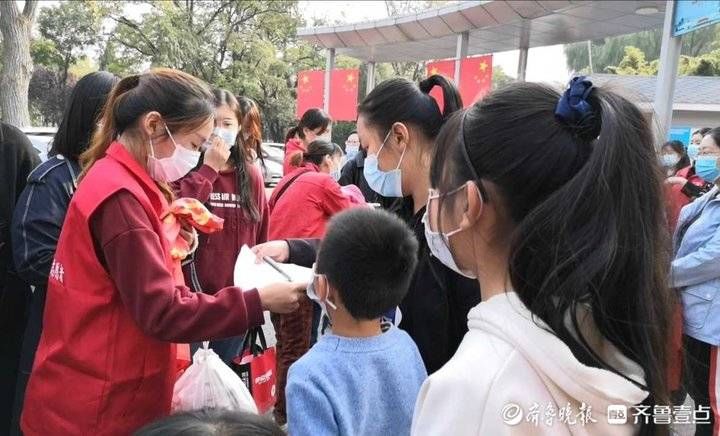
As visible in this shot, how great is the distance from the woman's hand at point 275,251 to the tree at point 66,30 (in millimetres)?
23969

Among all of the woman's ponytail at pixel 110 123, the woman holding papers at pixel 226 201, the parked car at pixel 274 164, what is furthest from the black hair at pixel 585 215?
the parked car at pixel 274 164

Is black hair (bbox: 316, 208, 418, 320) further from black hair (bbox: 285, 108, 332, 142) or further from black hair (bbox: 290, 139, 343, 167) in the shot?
black hair (bbox: 285, 108, 332, 142)

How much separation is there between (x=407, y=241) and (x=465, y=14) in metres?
7.36

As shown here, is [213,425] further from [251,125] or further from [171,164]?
[251,125]

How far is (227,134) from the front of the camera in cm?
293

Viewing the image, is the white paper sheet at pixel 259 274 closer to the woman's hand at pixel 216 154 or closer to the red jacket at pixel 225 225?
the red jacket at pixel 225 225

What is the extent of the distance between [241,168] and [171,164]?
1.16 m

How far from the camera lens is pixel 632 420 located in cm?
92

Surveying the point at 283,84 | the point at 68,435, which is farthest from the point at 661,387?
the point at 283,84

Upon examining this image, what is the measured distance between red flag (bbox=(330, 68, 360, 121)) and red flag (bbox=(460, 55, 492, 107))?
287cm

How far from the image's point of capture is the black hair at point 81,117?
223 cm

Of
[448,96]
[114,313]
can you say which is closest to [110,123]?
[114,313]

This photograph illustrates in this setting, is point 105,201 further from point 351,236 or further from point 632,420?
point 632,420

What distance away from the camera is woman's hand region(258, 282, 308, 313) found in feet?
5.32
